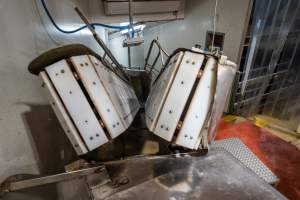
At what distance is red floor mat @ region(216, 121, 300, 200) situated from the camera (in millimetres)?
1104

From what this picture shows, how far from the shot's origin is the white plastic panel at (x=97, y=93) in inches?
25.4

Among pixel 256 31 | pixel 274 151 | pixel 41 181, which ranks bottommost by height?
pixel 274 151

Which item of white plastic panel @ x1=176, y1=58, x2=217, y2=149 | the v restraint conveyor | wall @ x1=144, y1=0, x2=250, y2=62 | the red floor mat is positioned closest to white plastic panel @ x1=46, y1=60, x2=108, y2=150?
the v restraint conveyor

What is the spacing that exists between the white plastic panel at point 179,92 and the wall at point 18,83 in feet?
1.83

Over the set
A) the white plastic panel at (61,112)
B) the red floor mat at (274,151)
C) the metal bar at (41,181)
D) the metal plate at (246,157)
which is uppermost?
the white plastic panel at (61,112)

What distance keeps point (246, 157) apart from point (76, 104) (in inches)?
40.6

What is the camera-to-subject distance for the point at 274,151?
1310mm

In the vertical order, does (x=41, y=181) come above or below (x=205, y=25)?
below

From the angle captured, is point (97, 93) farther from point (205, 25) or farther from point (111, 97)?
point (205, 25)

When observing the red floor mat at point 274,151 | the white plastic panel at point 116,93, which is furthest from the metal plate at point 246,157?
the white plastic panel at point 116,93

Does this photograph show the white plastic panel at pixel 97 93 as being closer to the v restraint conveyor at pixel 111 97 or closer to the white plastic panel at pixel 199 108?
the v restraint conveyor at pixel 111 97

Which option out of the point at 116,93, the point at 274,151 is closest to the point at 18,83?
the point at 116,93

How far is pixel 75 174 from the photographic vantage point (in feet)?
2.34

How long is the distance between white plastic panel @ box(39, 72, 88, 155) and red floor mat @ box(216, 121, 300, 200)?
3.38 ft
